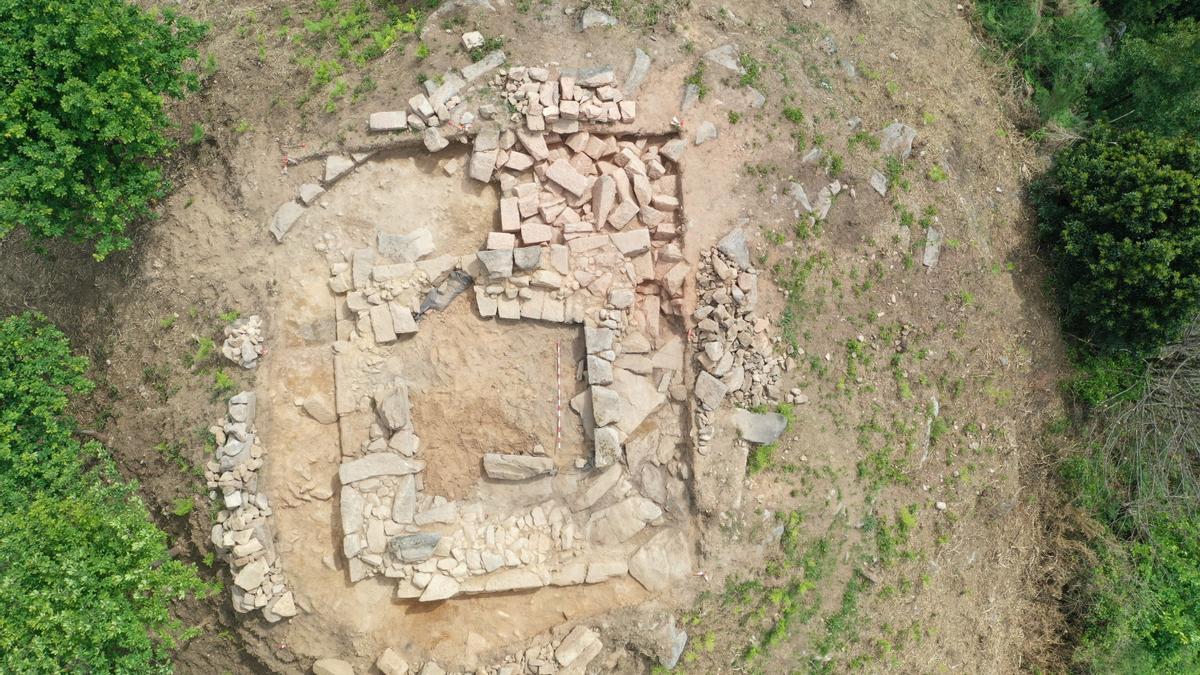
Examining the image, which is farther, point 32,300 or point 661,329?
point 32,300

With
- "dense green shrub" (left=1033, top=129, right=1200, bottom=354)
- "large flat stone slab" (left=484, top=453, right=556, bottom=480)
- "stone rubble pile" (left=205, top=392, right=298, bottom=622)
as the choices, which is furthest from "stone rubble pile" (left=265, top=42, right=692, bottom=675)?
"dense green shrub" (left=1033, top=129, right=1200, bottom=354)

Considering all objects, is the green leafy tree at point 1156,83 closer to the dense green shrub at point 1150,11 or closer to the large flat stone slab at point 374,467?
the dense green shrub at point 1150,11

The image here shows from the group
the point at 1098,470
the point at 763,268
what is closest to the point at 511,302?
the point at 763,268

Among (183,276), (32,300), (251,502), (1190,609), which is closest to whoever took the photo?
(251,502)

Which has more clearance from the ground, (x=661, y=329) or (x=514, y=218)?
(x=514, y=218)

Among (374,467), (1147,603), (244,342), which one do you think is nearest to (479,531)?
(374,467)

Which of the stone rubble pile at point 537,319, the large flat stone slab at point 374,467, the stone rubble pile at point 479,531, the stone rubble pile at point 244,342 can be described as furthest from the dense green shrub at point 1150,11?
the stone rubble pile at point 244,342

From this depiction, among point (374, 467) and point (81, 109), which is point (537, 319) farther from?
point (81, 109)

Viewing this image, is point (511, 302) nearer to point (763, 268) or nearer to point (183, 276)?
point (763, 268)
